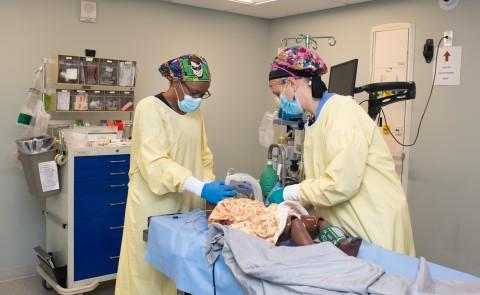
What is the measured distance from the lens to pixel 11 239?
3.43 m

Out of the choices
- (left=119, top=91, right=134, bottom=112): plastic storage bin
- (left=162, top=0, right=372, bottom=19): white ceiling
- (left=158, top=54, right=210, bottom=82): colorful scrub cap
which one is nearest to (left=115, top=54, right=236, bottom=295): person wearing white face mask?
(left=158, top=54, right=210, bottom=82): colorful scrub cap

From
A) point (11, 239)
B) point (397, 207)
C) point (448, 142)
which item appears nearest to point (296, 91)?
point (397, 207)

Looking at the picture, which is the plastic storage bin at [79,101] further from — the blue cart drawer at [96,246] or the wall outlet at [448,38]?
the wall outlet at [448,38]

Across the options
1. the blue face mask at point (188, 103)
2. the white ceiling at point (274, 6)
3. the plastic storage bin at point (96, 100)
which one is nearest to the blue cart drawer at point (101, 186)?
the plastic storage bin at point (96, 100)

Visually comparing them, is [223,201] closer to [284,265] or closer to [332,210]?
[332,210]

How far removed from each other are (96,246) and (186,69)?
1568 millimetres

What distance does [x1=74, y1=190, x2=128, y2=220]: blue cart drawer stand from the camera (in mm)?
A: 2996

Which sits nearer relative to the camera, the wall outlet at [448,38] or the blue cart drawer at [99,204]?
the blue cart drawer at [99,204]

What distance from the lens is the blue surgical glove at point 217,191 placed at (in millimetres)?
1935

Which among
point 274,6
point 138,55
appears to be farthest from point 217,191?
point 274,6

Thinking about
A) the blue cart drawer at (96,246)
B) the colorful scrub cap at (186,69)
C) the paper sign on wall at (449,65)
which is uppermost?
the paper sign on wall at (449,65)

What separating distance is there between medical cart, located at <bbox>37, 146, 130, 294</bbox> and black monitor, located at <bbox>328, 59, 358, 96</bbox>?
1.54m

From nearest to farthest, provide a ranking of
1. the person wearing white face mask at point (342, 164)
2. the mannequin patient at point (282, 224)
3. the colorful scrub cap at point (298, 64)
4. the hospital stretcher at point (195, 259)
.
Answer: the hospital stretcher at point (195, 259)
the mannequin patient at point (282, 224)
the person wearing white face mask at point (342, 164)
the colorful scrub cap at point (298, 64)

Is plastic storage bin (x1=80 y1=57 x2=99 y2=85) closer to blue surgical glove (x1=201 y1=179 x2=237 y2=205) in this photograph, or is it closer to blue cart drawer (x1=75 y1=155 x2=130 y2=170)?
blue cart drawer (x1=75 y1=155 x2=130 y2=170)
